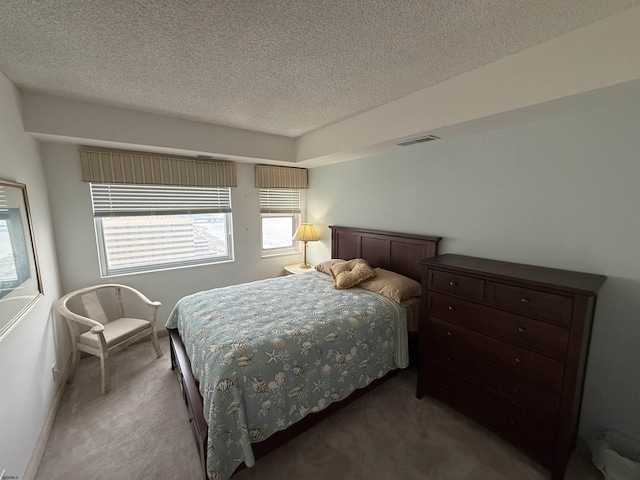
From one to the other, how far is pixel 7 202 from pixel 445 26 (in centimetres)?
267

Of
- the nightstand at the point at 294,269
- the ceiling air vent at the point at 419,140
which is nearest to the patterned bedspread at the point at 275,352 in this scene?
the nightstand at the point at 294,269

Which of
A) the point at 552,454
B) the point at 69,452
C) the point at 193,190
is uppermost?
the point at 193,190

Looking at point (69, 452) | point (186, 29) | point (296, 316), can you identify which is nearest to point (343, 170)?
point (296, 316)

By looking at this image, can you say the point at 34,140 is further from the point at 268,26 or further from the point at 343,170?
the point at 343,170

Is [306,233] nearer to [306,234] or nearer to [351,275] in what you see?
[306,234]

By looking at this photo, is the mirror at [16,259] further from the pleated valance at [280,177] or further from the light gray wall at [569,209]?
the light gray wall at [569,209]

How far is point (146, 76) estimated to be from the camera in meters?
1.80

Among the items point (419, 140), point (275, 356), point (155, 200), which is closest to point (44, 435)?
point (275, 356)

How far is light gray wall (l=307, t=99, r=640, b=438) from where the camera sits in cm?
156

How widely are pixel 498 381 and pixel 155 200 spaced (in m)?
3.70

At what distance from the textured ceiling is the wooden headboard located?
1.37m

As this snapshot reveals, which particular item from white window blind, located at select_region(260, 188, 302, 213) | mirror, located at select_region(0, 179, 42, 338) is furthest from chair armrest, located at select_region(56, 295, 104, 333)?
white window blind, located at select_region(260, 188, 302, 213)

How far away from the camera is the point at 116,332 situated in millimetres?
2490

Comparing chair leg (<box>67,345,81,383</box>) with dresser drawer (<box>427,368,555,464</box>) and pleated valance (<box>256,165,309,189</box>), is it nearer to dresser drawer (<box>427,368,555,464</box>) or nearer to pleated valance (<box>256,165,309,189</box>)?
pleated valance (<box>256,165,309,189</box>)
